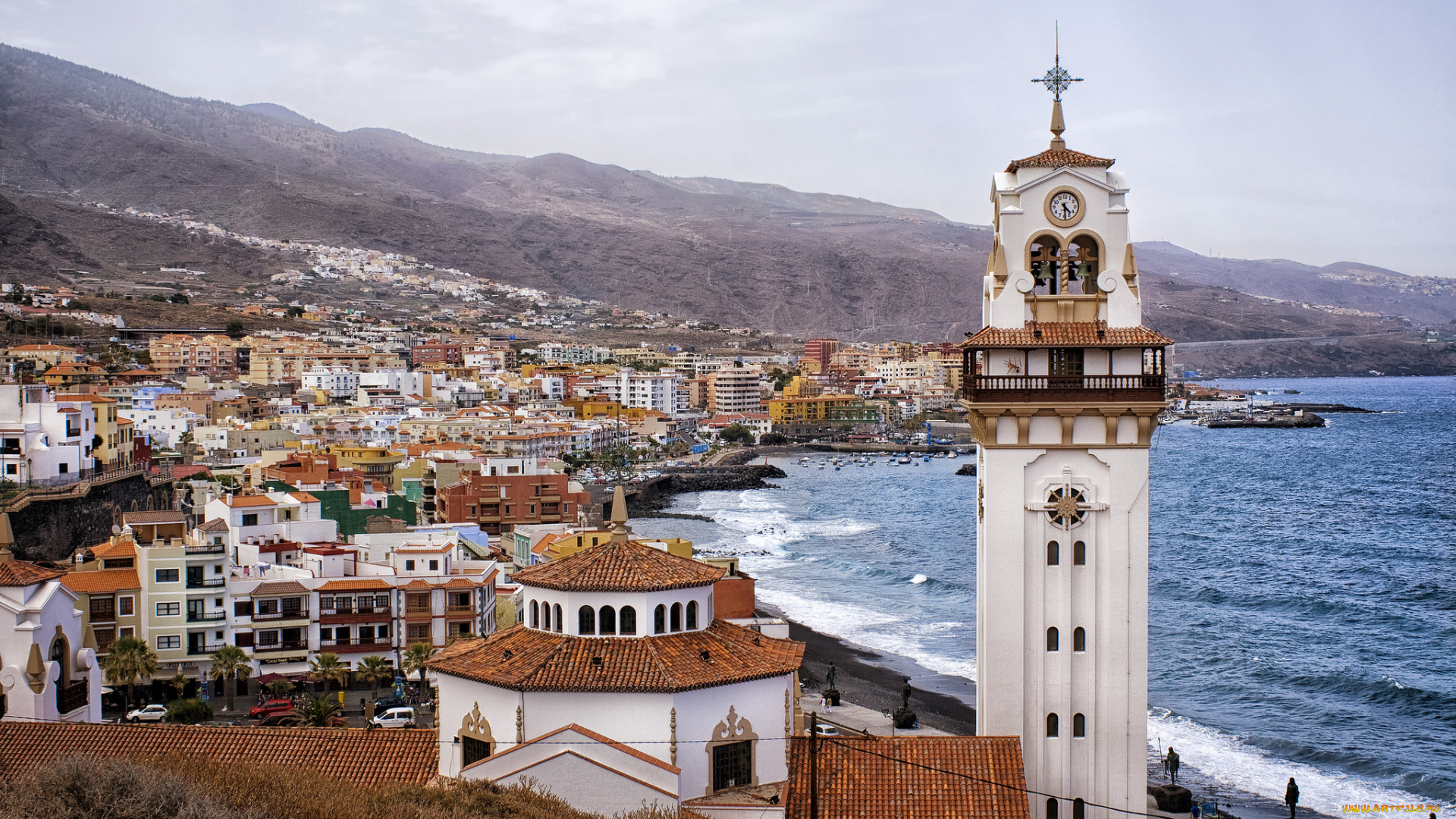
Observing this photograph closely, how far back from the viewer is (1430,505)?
9381 cm

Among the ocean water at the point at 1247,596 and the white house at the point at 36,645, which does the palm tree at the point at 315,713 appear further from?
the ocean water at the point at 1247,596

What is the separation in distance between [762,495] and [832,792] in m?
86.2

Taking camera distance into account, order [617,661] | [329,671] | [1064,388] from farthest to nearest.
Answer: [329,671] < [1064,388] < [617,661]

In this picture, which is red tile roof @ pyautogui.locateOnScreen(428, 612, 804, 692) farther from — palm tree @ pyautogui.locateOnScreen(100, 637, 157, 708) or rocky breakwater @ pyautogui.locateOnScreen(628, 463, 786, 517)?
rocky breakwater @ pyautogui.locateOnScreen(628, 463, 786, 517)

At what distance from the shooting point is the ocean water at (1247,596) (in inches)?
1389

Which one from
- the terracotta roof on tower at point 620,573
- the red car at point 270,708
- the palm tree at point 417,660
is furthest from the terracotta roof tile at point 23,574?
the palm tree at point 417,660

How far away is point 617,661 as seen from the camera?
1742cm

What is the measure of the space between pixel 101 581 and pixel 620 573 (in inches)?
779

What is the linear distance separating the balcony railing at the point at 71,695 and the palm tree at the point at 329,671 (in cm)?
1258

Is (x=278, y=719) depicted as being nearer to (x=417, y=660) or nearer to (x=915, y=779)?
(x=417, y=660)

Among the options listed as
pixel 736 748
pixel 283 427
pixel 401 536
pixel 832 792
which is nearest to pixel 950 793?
pixel 832 792

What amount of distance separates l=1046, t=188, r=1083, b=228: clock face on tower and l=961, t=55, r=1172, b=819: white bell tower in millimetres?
19

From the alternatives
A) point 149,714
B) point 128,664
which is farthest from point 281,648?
point 149,714

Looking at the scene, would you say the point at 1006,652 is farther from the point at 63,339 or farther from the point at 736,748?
the point at 63,339
